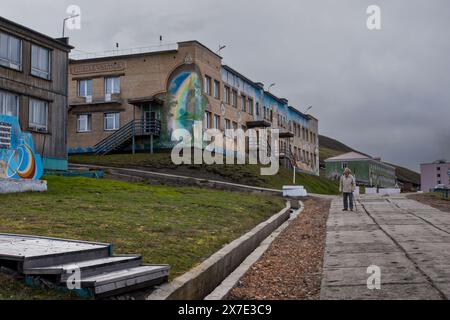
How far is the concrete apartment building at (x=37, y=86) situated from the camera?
2628 centimetres

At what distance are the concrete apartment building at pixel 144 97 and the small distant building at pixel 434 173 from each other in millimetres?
70356

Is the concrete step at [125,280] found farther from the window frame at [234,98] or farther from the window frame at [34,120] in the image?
the window frame at [234,98]

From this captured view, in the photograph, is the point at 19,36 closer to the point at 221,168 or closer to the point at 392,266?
the point at 221,168

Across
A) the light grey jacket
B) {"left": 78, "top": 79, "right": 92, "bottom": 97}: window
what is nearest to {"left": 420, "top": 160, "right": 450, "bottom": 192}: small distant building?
{"left": 78, "top": 79, "right": 92, "bottom": 97}: window

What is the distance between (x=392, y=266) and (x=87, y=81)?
39.4m

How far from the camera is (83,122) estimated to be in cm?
4484

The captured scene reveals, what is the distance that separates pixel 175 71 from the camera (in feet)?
138

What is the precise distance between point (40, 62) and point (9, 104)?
2.80m

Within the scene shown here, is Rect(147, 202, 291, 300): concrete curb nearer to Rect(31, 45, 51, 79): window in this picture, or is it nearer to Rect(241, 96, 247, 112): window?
Rect(31, 45, 51, 79): window

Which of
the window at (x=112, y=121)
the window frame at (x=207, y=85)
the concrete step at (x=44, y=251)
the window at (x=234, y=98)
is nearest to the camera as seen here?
the concrete step at (x=44, y=251)

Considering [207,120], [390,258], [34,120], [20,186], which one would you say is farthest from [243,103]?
[390,258]

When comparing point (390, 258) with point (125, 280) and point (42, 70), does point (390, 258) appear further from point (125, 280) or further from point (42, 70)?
point (42, 70)

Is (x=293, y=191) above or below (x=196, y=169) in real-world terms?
below

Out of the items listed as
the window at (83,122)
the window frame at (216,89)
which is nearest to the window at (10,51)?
the window at (83,122)
